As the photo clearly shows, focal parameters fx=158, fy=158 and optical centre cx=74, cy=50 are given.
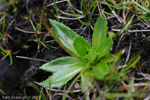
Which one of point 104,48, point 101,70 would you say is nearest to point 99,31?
point 104,48

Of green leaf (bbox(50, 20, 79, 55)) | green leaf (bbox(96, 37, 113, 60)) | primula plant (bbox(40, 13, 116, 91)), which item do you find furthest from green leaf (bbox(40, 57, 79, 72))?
green leaf (bbox(96, 37, 113, 60))

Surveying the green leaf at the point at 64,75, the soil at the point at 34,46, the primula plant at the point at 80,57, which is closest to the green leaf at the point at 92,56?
the primula plant at the point at 80,57

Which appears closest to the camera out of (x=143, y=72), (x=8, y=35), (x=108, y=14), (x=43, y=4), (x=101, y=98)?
(x=101, y=98)

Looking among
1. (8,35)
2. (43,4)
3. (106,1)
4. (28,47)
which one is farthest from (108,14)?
(8,35)

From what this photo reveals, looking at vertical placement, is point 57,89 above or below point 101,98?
below

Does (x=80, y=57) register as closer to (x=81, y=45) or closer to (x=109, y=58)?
(x=81, y=45)

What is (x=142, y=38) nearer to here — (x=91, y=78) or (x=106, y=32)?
(x=106, y=32)

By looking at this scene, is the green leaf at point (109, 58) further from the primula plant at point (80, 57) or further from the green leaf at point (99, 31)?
the green leaf at point (99, 31)
